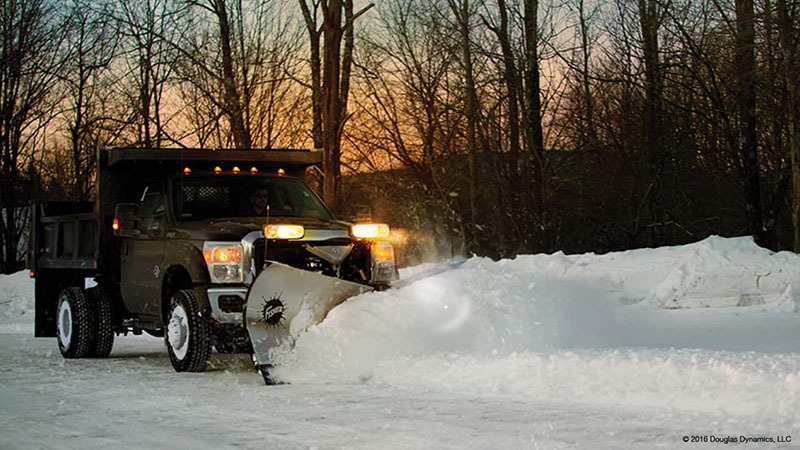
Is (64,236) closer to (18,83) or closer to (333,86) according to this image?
(333,86)

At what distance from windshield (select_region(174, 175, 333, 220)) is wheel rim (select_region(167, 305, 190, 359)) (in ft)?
3.96

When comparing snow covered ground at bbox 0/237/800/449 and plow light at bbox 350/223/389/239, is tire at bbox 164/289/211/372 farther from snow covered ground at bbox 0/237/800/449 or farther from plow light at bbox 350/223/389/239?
plow light at bbox 350/223/389/239

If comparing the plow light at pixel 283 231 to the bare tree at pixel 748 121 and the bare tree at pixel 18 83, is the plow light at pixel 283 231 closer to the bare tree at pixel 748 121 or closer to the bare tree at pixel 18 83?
the bare tree at pixel 748 121

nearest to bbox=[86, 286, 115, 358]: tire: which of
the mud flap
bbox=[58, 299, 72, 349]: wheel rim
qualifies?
bbox=[58, 299, 72, 349]: wheel rim

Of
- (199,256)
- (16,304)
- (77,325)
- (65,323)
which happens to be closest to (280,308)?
(199,256)

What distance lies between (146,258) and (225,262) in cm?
171

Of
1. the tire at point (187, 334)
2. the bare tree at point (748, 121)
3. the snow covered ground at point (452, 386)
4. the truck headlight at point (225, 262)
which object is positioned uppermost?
the bare tree at point (748, 121)

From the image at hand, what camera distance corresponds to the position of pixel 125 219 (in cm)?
1083

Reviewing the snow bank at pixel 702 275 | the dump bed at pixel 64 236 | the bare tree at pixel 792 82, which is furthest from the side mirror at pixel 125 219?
the bare tree at pixel 792 82

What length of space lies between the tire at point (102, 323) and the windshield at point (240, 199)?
186cm

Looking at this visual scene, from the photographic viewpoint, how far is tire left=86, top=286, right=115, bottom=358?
38.2 feet

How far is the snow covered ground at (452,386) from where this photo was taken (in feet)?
20.6

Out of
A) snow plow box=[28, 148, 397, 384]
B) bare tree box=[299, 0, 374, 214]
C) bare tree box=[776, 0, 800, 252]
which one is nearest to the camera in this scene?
snow plow box=[28, 148, 397, 384]

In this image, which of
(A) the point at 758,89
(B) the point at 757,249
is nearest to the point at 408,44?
(A) the point at 758,89
